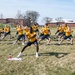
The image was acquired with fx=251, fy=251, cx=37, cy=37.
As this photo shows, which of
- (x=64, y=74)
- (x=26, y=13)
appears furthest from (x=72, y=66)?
(x=26, y=13)

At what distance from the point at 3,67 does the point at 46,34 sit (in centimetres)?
759

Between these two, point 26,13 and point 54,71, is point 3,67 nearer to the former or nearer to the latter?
point 54,71

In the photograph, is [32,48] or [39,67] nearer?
[39,67]

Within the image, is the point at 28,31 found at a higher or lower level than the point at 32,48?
higher

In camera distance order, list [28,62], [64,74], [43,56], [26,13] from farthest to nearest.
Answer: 1. [26,13]
2. [43,56]
3. [28,62]
4. [64,74]

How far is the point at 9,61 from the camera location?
51.9 ft

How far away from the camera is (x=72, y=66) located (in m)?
14.0

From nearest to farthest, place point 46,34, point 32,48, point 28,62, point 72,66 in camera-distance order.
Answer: point 72,66 → point 28,62 → point 32,48 → point 46,34

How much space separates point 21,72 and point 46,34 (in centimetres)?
823

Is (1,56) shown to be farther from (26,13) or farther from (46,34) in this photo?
(26,13)

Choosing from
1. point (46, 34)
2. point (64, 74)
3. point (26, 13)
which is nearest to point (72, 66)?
point (64, 74)

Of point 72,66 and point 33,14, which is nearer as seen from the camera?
point 72,66

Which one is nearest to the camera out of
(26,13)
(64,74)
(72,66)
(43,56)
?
(64,74)

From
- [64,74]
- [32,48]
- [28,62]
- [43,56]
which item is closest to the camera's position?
[64,74]
